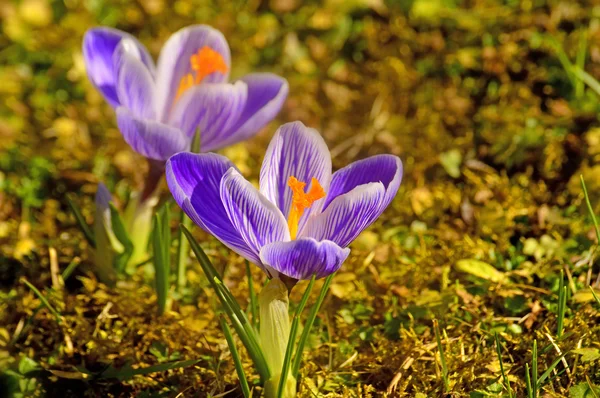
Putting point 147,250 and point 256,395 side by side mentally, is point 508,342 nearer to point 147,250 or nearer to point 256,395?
point 256,395

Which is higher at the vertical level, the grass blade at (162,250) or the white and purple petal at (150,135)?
the white and purple petal at (150,135)

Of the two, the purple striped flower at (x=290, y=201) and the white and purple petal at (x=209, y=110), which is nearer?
the purple striped flower at (x=290, y=201)

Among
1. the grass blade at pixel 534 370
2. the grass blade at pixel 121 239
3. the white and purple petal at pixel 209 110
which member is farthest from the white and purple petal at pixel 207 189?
the grass blade at pixel 534 370

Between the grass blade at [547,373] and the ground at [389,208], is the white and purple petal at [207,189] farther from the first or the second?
the grass blade at [547,373]

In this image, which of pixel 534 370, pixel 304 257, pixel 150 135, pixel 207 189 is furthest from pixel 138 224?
pixel 534 370

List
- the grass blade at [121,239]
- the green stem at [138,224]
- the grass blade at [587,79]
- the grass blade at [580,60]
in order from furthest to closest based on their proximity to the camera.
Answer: the grass blade at [580,60] → the grass blade at [587,79] → the green stem at [138,224] → the grass blade at [121,239]

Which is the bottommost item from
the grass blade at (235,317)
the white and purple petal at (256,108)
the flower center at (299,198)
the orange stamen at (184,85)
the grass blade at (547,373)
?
the grass blade at (547,373)
